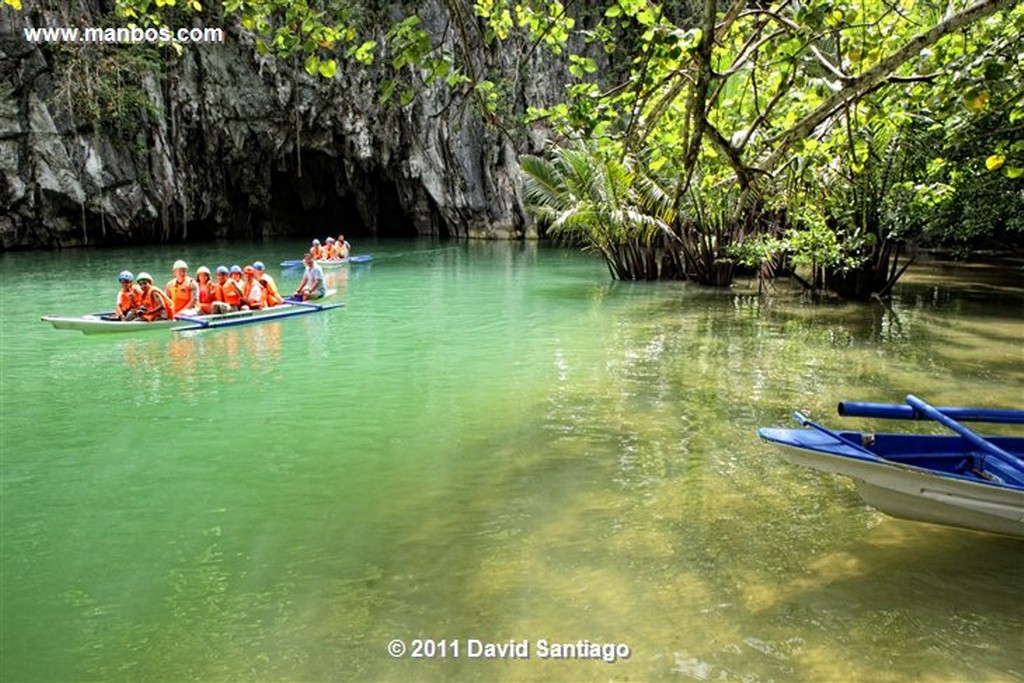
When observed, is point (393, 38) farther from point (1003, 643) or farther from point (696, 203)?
point (696, 203)

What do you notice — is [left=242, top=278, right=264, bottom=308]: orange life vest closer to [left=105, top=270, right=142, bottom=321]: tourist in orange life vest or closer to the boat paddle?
[left=105, top=270, right=142, bottom=321]: tourist in orange life vest

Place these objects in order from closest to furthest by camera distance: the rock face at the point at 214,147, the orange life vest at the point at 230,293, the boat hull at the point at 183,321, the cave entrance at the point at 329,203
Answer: the boat hull at the point at 183,321 → the orange life vest at the point at 230,293 → the rock face at the point at 214,147 → the cave entrance at the point at 329,203

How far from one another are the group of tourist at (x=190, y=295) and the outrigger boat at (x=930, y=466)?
988 centimetres

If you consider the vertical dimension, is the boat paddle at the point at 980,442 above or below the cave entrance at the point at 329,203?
below

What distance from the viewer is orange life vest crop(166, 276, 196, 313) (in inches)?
471

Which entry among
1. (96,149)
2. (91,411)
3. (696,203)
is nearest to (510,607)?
(91,411)

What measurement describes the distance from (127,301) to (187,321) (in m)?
0.87

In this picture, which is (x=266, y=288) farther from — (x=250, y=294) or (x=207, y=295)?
(x=207, y=295)

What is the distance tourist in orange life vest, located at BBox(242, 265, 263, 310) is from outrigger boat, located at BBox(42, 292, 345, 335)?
0.15 metres

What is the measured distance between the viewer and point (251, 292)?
12461 millimetres

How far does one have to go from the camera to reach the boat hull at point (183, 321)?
10.6 m

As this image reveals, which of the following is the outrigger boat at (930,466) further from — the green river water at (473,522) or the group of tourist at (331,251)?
the group of tourist at (331,251)

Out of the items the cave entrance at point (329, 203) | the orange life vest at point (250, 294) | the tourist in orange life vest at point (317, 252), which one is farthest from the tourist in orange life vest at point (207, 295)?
the cave entrance at point (329, 203)

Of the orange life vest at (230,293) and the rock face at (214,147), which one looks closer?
the orange life vest at (230,293)
